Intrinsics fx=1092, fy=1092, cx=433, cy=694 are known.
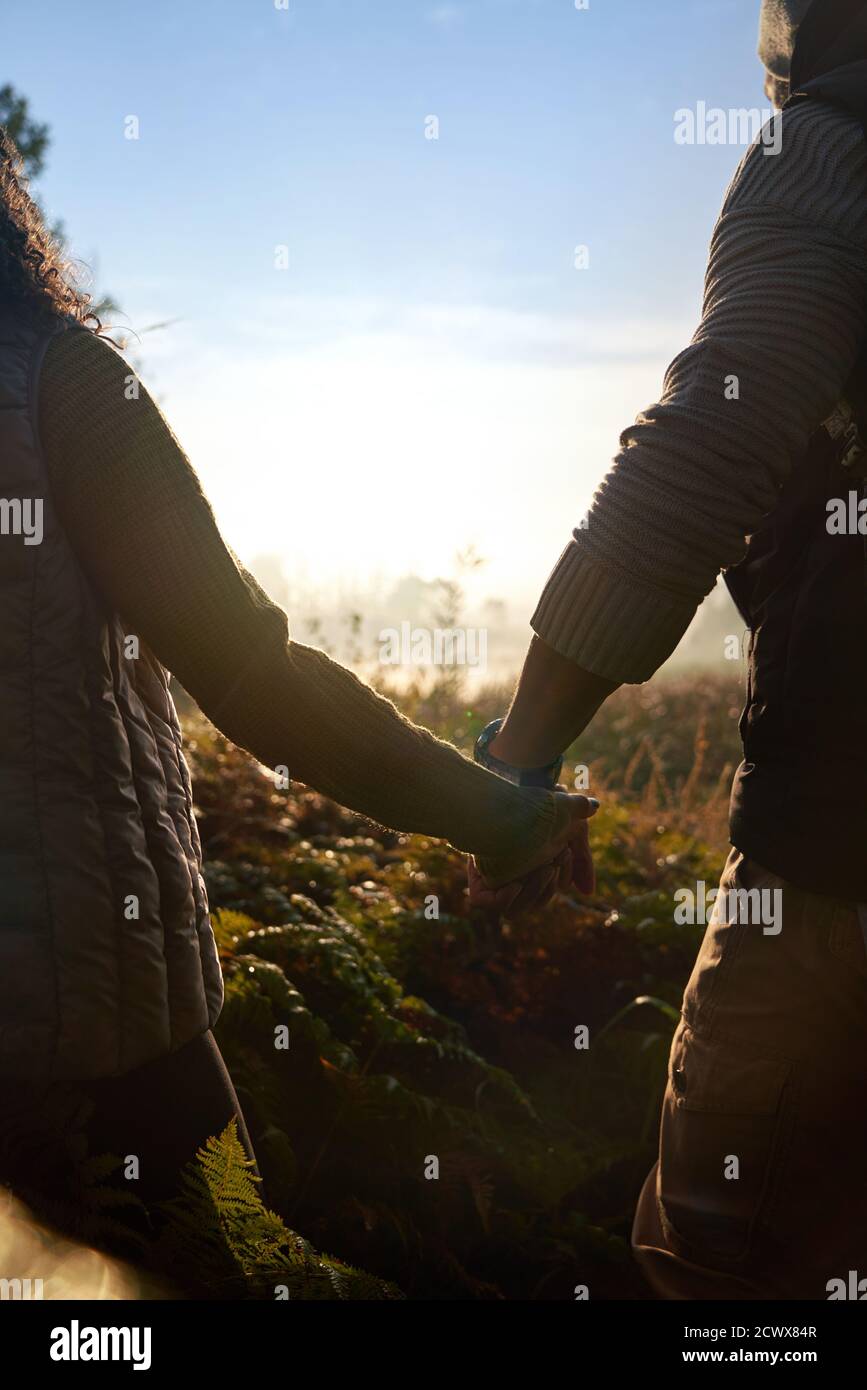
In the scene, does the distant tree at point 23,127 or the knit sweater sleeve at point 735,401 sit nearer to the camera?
the knit sweater sleeve at point 735,401

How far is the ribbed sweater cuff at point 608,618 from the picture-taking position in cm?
200

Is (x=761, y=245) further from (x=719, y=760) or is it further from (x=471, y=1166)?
(x=719, y=760)

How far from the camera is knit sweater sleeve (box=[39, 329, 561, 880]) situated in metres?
1.84

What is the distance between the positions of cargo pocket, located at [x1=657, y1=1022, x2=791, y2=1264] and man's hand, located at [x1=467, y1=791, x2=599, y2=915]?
27.6 inches

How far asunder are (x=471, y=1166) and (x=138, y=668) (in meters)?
1.86

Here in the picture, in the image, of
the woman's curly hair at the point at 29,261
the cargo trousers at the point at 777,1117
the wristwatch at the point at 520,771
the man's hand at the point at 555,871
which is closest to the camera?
the woman's curly hair at the point at 29,261

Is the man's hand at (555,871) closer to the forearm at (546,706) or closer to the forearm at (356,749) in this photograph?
the forearm at (546,706)

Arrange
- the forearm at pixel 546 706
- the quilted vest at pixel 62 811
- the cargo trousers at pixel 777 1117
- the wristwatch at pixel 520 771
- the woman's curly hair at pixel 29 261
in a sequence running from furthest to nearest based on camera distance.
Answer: the wristwatch at pixel 520 771
the forearm at pixel 546 706
the cargo trousers at pixel 777 1117
the woman's curly hair at pixel 29 261
the quilted vest at pixel 62 811

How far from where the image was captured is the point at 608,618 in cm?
202

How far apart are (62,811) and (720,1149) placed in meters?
1.42

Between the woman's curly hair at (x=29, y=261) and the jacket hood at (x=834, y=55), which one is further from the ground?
the jacket hood at (x=834, y=55)

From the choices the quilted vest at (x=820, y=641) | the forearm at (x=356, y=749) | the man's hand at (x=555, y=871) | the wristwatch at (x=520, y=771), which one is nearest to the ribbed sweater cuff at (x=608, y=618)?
the quilted vest at (x=820, y=641)

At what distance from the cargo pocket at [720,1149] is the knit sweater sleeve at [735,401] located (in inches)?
32.2

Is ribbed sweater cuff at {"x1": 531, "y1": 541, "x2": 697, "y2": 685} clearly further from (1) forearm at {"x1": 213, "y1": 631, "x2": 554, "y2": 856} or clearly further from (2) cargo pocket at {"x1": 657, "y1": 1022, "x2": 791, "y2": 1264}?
(2) cargo pocket at {"x1": 657, "y1": 1022, "x2": 791, "y2": 1264}
